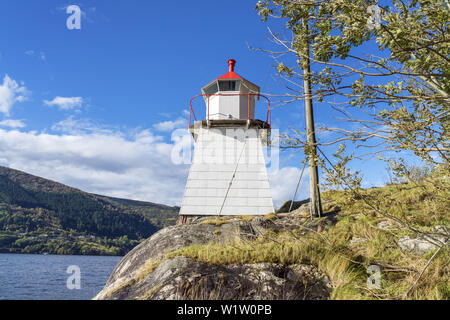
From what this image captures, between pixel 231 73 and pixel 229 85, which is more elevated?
pixel 231 73

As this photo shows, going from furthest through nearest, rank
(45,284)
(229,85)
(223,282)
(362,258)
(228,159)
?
1. (45,284)
2. (229,85)
3. (228,159)
4. (362,258)
5. (223,282)

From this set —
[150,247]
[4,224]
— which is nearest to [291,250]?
[150,247]

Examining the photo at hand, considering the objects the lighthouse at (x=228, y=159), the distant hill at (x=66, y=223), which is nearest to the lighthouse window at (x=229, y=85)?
the lighthouse at (x=228, y=159)

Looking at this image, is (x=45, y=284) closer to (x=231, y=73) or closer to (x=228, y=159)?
(x=228, y=159)

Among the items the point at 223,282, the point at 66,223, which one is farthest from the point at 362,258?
the point at 66,223

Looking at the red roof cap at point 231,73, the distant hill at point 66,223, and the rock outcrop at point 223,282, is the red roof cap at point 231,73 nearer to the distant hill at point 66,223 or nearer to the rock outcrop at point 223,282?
the rock outcrop at point 223,282

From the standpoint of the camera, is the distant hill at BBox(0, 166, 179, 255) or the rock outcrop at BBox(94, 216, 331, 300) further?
the distant hill at BBox(0, 166, 179, 255)

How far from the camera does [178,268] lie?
5.55 metres

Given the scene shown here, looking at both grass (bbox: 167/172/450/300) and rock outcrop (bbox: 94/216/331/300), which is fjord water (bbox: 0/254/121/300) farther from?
grass (bbox: 167/172/450/300)

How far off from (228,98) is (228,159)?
4449 mm

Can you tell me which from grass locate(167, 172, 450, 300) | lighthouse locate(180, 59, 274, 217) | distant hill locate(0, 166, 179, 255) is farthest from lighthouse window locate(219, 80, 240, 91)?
distant hill locate(0, 166, 179, 255)

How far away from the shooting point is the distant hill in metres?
130

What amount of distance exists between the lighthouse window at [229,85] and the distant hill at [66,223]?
340 feet

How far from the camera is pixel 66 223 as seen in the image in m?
156
